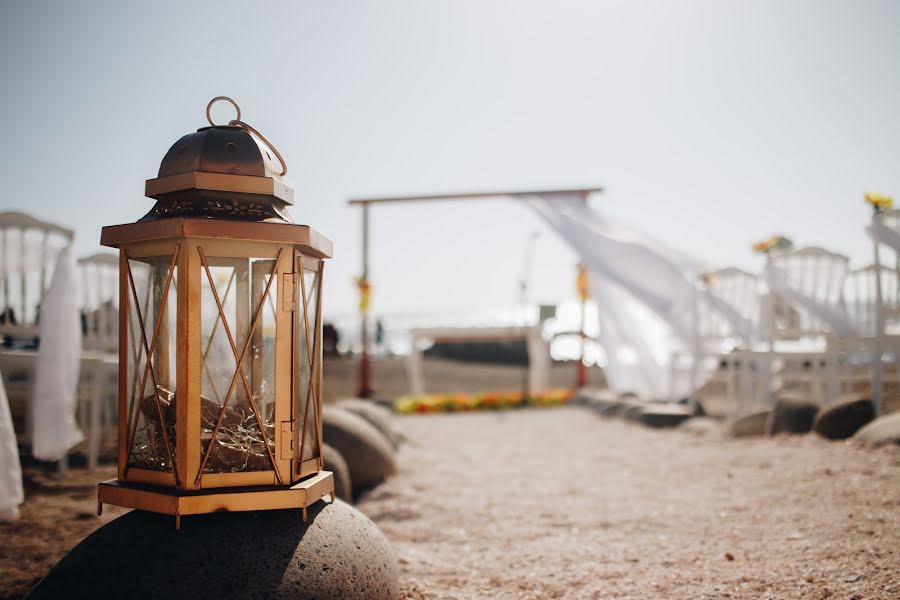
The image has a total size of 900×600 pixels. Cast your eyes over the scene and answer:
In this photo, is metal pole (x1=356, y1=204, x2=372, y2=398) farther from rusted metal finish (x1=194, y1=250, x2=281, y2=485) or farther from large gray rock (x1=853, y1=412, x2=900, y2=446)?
rusted metal finish (x1=194, y1=250, x2=281, y2=485)

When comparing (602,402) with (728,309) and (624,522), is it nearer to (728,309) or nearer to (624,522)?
(728,309)

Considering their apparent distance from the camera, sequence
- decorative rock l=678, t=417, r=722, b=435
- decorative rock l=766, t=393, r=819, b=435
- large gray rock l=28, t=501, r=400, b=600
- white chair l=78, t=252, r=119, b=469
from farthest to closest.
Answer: decorative rock l=678, t=417, r=722, b=435 → decorative rock l=766, t=393, r=819, b=435 → white chair l=78, t=252, r=119, b=469 → large gray rock l=28, t=501, r=400, b=600

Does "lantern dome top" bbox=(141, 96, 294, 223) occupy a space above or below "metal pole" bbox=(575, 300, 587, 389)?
above

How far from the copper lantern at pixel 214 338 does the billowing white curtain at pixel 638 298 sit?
598cm

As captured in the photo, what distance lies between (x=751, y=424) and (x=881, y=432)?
156cm

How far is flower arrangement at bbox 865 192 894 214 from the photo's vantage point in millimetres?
4676

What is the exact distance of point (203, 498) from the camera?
1690 mm

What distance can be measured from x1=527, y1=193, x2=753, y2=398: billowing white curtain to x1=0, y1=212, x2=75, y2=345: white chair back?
19.1ft

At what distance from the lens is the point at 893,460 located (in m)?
3.70

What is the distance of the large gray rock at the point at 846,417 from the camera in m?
4.60

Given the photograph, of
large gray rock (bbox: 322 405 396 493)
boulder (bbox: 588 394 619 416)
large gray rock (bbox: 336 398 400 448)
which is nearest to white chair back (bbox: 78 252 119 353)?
large gray rock (bbox: 322 405 396 493)

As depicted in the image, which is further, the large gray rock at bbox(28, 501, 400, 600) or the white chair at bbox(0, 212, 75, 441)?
the white chair at bbox(0, 212, 75, 441)

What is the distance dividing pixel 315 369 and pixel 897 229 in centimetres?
424

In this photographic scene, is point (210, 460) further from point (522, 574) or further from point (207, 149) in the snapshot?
point (522, 574)
